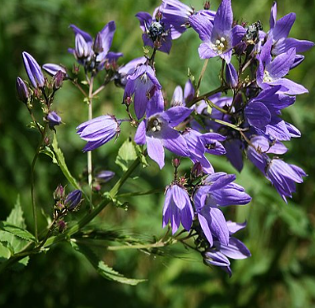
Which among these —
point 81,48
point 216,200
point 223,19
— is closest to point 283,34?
point 223,19

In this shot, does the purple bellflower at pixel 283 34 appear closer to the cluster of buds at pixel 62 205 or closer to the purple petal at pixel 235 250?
the purple petal at pixel 235 250

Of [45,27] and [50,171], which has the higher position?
[45,27]

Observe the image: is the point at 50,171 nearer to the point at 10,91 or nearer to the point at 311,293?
the point at 10,91

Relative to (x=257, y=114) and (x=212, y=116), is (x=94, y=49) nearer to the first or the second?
(x=212, y=116)

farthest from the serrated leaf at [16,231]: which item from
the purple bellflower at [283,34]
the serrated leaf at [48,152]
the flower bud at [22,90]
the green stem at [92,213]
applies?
the purple bellflower at [283,34]

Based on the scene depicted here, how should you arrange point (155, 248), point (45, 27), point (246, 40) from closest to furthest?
point (246, 40), point (155, 248), point (45, 27)

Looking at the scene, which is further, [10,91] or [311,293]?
[10,91]

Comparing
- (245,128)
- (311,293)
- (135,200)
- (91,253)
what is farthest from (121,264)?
(245,128)
